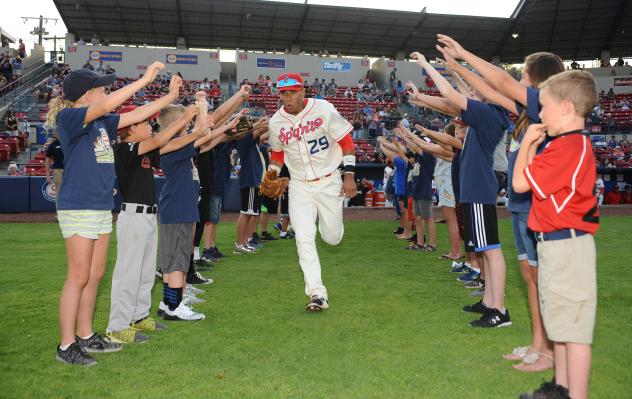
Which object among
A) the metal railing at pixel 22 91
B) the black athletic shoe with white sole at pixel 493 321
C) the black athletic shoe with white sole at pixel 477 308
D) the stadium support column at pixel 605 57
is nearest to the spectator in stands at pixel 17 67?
the metal railing at pixel 22 91

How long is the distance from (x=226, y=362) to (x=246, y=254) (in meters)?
5.80

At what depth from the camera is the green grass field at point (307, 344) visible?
364 cm

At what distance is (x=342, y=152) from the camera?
6176 mm

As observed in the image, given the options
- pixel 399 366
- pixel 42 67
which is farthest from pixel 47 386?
pixel 42 67

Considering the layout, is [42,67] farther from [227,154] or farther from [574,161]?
[574,161]

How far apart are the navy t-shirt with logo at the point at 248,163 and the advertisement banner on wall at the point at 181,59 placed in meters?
29.6

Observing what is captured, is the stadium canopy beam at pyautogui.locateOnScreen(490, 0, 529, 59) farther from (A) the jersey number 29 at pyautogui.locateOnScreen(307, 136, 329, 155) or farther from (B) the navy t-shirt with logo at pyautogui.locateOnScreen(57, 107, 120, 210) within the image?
(B) the navy t-shirt with logo at pyautogui.locateOnScreen(57, 107, 120, 210)

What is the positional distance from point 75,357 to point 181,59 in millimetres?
36033

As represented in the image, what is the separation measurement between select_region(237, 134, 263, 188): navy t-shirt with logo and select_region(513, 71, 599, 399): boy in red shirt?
23.6 feet

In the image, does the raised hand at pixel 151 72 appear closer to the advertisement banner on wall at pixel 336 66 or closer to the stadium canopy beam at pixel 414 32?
the advertisement banner on wall at pixel 336 66

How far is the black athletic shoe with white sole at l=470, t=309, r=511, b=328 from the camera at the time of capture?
199 inches

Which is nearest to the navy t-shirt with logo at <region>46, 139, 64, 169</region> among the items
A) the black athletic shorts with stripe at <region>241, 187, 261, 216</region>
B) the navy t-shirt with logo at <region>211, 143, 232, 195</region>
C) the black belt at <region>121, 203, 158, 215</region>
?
the navy t-shirt with logo at <region>211, 143, 232, 195</region>

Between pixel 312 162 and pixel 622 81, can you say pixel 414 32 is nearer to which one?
pixel 622 81

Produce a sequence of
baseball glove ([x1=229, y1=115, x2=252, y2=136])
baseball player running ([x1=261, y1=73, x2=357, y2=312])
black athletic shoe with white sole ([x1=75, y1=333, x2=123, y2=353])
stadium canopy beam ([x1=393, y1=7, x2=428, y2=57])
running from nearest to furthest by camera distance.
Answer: black athletic shoe with white sole ([x1=75, y1=333, x2=123, y2=353]), baseball player running ([x1=261, y1=73, x2=357, y2=312]), baseball glove ([x1=229, y1=115, x2=252, y2=136]), stadium canopy beam ([x1=393, y1=7, x2=428, y2=57])
